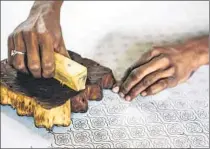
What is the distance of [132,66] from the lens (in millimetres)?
1189

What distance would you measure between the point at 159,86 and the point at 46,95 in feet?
1.15

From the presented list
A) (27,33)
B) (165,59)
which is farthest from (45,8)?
(165,59)

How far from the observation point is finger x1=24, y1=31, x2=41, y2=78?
0.99m

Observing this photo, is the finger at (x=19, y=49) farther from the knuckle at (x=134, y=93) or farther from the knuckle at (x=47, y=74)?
the knuckle at (x=134, y=93)

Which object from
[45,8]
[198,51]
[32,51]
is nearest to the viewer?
[32,51]

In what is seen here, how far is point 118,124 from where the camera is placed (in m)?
1.06

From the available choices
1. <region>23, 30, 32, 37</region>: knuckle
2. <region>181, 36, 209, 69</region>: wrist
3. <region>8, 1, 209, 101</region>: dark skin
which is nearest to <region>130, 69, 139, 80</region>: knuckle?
<region>8, 1, 209, 101</region>: dark skin

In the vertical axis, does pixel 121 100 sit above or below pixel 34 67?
below

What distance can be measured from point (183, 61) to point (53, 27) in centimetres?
42

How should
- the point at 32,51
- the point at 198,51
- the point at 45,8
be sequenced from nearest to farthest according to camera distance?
the point at 32,51 < the point at 45,8 < the point at 198,51

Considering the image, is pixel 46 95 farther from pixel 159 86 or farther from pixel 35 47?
pixel 159 86

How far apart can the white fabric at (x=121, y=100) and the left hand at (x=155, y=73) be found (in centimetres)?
3

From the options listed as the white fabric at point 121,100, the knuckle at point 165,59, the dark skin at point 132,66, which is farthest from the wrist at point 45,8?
the knuckle at point 165,59

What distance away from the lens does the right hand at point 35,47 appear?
0.99 m
